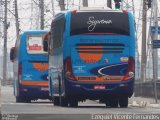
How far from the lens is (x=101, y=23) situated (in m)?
29.4

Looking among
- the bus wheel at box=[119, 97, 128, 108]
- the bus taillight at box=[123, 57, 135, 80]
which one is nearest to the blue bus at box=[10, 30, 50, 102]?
the bus wheel at box=[119, 97, 128, 108]

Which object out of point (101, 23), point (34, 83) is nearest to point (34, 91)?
point (34, 83)

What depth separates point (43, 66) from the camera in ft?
125

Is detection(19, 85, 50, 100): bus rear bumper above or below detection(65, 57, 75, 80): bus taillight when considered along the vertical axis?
below

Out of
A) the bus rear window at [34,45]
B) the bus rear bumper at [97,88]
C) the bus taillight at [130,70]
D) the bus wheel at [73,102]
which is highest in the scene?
the bus rear window at [34,45]

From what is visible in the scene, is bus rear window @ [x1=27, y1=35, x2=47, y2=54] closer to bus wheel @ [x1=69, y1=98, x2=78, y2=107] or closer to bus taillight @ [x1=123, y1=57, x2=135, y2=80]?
bus wheel @ [x1=69, y1=98, x2=78, y2=107]

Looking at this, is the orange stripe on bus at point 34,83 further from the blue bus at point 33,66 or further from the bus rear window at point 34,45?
the bus rear window at point 34,45

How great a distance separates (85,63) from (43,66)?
8.92 metres

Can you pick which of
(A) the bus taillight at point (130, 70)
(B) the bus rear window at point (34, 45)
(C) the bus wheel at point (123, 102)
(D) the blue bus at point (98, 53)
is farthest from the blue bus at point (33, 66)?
(A) the bus taillight at point (130, 70)

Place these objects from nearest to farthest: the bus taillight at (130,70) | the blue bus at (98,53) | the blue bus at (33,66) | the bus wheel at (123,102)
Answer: the blue bus at (98,53)
the bus taillight at (130,70)
the bus wheel at (123,102)
the blue bus at (33,66)

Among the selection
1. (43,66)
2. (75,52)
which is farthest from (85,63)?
(43,66)

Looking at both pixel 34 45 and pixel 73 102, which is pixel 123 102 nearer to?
pixel 73 102

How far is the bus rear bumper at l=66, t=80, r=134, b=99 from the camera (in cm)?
2939

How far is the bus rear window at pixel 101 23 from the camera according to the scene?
1155 inches
